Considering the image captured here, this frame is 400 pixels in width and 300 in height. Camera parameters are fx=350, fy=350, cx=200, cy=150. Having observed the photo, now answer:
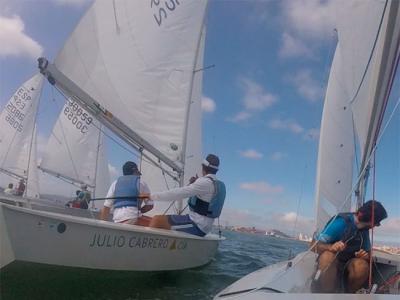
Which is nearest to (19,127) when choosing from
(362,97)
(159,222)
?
(159,222)

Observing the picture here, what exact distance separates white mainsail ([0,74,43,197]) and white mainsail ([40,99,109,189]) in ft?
7.15

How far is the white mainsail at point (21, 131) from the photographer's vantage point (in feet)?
63.3

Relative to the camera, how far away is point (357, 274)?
10.8 ft

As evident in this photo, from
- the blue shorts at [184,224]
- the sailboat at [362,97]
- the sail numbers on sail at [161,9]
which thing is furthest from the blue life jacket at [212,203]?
the sail numbers on sail at [161,9]

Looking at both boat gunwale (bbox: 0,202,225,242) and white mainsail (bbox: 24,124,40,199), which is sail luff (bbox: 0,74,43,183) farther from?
boat gunwale (bbox: 0,202,225,242)

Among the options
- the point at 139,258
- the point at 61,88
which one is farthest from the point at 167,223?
the point at 61,88

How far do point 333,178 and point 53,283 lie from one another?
9812mm

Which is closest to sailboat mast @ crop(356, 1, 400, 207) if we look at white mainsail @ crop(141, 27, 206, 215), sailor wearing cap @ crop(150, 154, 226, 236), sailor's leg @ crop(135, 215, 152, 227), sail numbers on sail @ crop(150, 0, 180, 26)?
sailor wearing cap @ crop(150, 154, 226, 236)

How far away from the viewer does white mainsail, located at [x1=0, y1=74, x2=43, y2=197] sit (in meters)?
19.3

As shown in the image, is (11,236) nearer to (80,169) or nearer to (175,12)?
(175,12)

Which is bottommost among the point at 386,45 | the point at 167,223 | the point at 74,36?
the point at 167,223

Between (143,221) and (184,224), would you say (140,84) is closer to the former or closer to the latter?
(143,221)

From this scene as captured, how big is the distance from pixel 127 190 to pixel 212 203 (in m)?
1.53

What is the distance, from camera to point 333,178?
11.8 m
